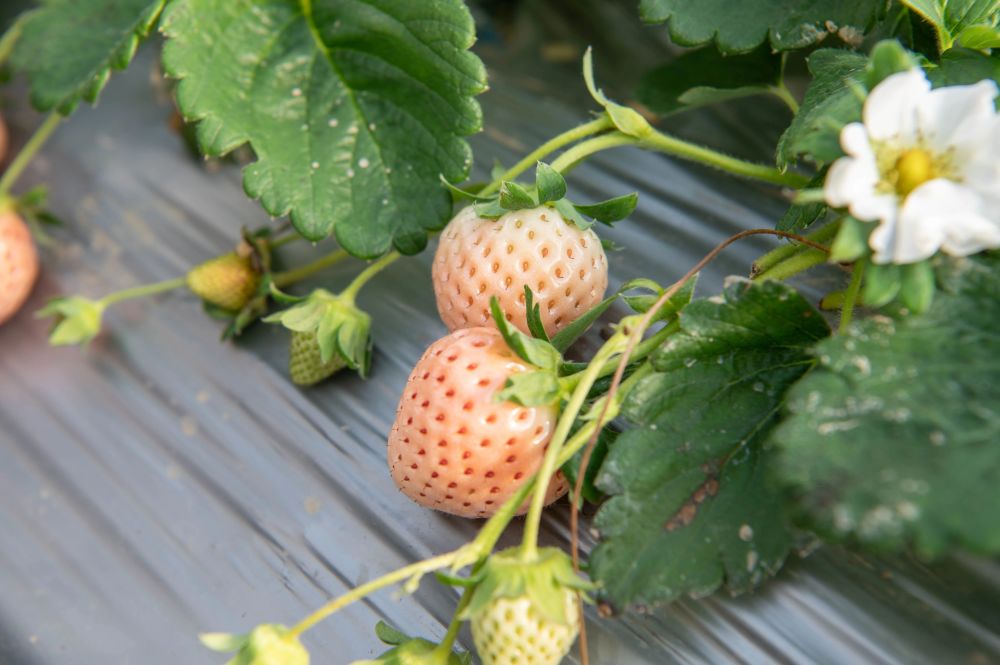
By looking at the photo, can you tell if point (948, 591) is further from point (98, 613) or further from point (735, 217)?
point (98, 613)

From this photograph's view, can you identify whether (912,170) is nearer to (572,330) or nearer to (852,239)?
(852,239)

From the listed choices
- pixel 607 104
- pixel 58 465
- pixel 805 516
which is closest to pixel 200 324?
pixel 58 465

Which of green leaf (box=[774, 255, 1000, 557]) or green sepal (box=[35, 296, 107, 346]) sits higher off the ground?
green leaf (box=[774, 255, 1000, 557])

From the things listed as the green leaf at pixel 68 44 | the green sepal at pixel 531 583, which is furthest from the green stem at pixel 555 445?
the green leaf at pixel 68 44

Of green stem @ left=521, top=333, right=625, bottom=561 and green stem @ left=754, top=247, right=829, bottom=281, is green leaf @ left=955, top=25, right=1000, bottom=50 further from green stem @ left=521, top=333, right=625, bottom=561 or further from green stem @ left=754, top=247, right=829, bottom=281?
green stem @ left=521, top=333, right=625, bottom=561

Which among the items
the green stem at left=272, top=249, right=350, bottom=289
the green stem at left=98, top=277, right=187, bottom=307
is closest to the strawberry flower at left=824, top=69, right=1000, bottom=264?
the green stem at left=272, top=249, right=350, bottom=289
